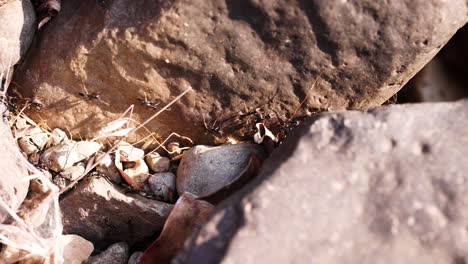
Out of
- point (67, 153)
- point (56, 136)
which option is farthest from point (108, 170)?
point (56, 136)

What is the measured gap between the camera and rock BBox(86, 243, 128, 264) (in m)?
2.55

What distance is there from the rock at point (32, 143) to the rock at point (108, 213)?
1.18 feet

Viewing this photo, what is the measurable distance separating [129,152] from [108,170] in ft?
0.54

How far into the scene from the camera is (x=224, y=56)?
8.22 ft

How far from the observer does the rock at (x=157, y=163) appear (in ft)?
9.35

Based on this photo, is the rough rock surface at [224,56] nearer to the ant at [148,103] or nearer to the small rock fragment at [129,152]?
the ant at [148,103]

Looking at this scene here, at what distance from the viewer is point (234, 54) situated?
8.18ft

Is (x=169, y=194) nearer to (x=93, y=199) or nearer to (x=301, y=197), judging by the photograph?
(x=93, y=199)

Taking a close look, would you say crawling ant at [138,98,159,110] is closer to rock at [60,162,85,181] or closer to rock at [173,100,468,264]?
rock at [60,162,85,181]

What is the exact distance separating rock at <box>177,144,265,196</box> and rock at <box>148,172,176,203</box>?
7cm

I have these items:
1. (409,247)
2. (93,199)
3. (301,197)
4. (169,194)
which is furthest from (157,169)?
(409,247)

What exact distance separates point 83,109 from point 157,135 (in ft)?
1.51

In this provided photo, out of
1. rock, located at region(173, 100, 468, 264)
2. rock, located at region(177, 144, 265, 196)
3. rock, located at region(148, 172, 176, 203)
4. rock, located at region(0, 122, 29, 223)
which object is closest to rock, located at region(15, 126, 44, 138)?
rock, located at region(0, 122, 29, 223)

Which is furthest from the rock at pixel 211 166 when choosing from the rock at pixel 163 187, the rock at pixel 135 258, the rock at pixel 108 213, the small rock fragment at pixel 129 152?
the rock at pixel 135 258
